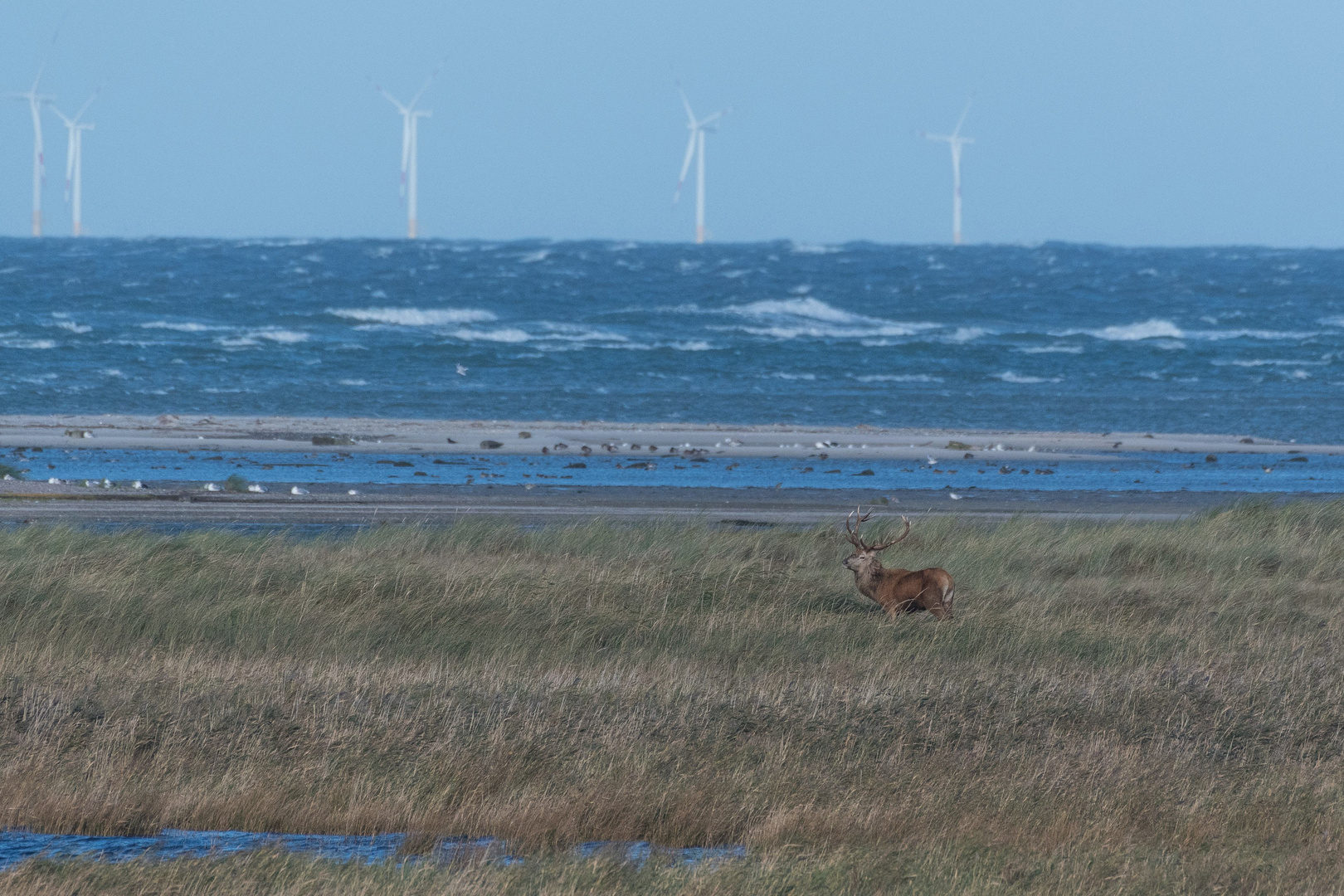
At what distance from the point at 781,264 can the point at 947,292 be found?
18.4m

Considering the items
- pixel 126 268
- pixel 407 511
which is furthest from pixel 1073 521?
pixel 126 268

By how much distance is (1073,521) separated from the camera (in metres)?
19.3

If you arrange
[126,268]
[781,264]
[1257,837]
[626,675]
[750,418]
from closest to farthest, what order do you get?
[1257,837]
[626,675]
[750,418]
[126,268]
[781,264]

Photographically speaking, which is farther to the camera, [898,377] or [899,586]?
[898,377]

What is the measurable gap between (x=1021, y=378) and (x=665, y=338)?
1410 centimetres

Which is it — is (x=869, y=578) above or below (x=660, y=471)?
above

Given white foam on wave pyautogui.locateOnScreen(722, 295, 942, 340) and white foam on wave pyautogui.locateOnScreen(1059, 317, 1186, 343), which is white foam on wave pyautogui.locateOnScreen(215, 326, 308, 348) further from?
white foam on wave pyautogui.locateOnScreen(1059, 317, 1186, 343)

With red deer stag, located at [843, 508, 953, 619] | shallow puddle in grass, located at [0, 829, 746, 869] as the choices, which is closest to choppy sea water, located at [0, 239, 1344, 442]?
red deer stag, located at [843, 508, 953, 619]

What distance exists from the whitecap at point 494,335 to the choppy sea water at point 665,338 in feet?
0.79

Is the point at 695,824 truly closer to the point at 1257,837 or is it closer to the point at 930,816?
the point at 930,816

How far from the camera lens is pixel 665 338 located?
190ft

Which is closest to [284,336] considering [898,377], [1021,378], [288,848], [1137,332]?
[898,377]

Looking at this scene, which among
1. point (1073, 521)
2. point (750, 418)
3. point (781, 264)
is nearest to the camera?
point (1073, 521)

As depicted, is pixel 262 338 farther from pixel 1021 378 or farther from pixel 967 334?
pixel 967 334
